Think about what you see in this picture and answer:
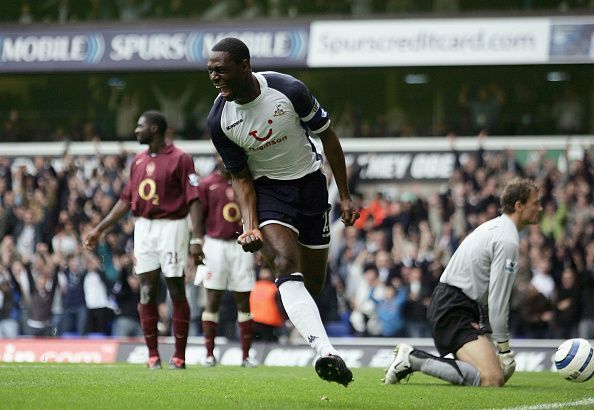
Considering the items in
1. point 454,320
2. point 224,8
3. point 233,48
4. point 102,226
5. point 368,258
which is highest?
point 224,8

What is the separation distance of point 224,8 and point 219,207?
45.2 feet

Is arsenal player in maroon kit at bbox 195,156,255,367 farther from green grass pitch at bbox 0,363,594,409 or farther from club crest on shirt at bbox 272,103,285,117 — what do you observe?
club crest on shirt at bbox 272,103,285,117

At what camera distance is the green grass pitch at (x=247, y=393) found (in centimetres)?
712

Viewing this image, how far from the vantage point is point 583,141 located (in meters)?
23.2

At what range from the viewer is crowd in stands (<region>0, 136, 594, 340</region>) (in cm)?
1811

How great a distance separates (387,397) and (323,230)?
1.28 meters

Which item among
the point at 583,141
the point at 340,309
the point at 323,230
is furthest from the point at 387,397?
the point at 583,141

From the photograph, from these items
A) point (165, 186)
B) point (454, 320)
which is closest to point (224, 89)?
point (454, 320)

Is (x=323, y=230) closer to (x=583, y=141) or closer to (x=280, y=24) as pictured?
(x=583, y=141)

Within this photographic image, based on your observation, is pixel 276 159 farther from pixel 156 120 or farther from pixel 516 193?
pixel 156 120

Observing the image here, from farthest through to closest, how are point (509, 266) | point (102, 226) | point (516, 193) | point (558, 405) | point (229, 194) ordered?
point (229, 194) → point (102, 226) → point (516, 193) → point (509, 266) → point (558, 405)

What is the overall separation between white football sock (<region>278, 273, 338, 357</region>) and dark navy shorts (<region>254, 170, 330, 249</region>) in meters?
0.56

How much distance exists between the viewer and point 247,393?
26.0 feet

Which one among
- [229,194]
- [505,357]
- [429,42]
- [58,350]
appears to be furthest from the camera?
[429,42]
